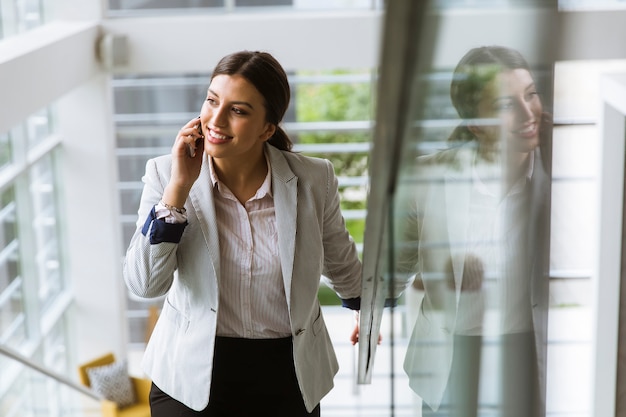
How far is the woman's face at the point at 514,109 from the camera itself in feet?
2.67

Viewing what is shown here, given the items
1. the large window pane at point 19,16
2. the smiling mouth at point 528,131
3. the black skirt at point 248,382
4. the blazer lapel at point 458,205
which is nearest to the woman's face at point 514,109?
the smiling mouth at point 528,131

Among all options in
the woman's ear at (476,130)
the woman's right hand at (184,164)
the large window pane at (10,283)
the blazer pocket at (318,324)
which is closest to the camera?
the woman's ear at (476,130)

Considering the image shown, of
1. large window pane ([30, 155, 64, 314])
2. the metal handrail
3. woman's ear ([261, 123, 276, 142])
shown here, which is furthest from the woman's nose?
large window pane ([30, 155, 64, 314])

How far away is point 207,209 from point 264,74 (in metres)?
0.38

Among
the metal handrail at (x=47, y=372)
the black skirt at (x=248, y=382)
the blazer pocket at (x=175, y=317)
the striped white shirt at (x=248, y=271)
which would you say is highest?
the striped white shirt at (x=248, y=271)

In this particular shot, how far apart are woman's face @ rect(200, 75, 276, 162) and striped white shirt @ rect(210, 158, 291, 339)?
9 centimetres

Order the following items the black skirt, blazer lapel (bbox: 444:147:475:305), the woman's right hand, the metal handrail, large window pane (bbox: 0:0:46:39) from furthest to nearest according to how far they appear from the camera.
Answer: large window pane (bbox: 0:0:46:39), the metal handrail, the black skirt, the woman's right hand, blazer lapel (bbox: 444:147:475:305)

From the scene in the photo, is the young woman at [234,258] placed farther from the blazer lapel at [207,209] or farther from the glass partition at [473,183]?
the glass partition at [473,183]

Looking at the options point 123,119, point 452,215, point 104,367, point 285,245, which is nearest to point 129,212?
point 123,119

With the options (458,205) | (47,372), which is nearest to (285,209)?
(458,205)

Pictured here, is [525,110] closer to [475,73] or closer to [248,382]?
[475,73]

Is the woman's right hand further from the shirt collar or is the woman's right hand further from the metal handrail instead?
the metal handrail

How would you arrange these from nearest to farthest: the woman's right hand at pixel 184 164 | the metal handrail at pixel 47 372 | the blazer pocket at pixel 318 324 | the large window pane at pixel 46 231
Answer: the woman's right hand at pixel 184 164, the blazer pocket at pixel 318 324, the metal handrail at pixel 47 372, the large window pane at pixel 46 231

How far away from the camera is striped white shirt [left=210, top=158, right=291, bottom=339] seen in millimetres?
2553
